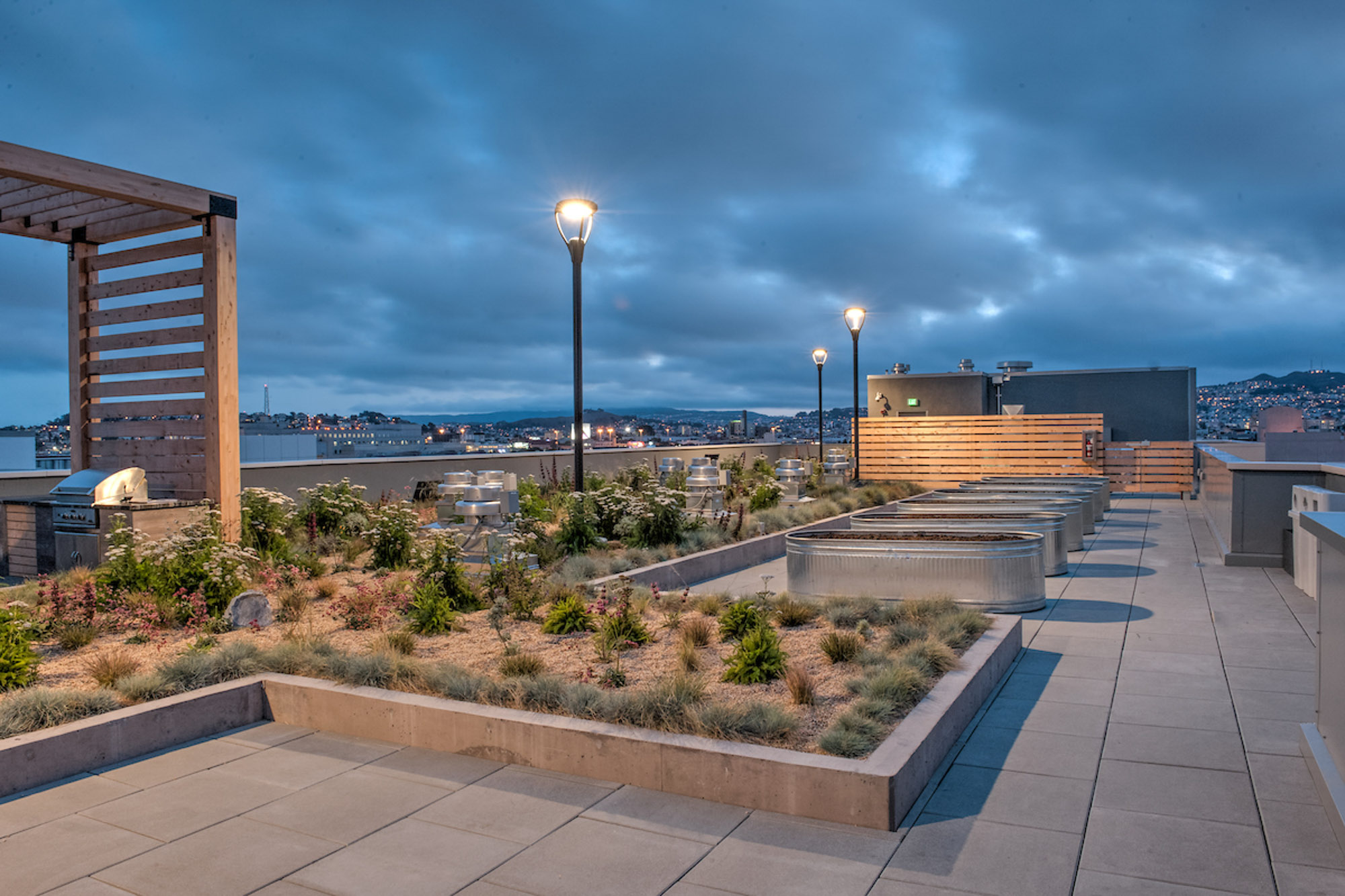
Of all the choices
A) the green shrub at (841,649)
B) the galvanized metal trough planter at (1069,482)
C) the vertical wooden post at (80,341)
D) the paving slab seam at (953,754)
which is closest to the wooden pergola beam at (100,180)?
the vertical wooden post at (80,341)

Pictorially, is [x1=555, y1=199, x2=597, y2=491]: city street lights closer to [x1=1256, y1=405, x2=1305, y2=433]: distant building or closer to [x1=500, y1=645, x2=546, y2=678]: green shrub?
[x1=500, y1=645, x2=546, y2=678]: green shrub

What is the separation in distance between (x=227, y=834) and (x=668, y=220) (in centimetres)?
3079

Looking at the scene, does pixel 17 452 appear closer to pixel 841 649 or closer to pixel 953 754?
pixel 841 649

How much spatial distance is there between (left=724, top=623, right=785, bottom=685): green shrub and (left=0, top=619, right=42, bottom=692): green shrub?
4.07 m

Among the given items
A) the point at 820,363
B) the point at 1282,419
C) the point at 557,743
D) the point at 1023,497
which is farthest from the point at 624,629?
the point at 1282,419

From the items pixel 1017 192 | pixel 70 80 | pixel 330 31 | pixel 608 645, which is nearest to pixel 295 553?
pixel 608 645

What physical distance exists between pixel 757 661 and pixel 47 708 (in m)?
3.74

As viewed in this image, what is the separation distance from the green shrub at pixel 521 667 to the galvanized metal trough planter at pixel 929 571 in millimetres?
3176

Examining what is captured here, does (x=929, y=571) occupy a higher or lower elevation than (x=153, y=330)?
lower

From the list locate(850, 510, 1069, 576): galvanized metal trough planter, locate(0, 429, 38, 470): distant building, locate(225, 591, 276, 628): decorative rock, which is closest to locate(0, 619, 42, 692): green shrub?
locate(225, 591, 276, 628): decorative rock

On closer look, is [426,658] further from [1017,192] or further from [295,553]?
[1017,192]

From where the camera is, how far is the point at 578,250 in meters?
9.90

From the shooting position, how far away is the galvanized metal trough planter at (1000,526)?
9383 millimetres

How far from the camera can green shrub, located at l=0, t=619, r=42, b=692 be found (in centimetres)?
475
